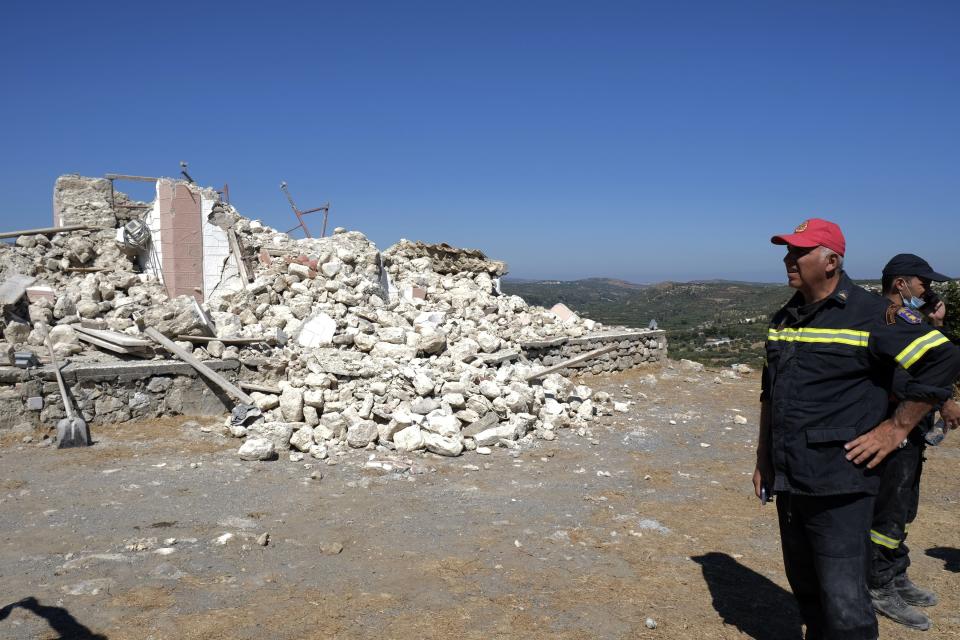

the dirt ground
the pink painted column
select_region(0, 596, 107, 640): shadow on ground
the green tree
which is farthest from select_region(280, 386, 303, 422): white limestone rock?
the green tree

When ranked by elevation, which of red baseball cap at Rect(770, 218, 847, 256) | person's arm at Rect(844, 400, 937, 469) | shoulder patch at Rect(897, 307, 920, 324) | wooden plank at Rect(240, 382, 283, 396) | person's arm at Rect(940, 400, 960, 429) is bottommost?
wooden plank at Rect(240, 382, 283, 396)

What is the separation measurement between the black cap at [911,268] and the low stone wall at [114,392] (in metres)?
6.83

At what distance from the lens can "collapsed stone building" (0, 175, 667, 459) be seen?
678cm

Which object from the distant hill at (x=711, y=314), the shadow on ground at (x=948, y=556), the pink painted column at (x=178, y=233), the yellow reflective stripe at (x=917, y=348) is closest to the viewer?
the yellow reflective stripe at (x=917, y=348)

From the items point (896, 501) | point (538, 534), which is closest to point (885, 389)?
point (896, 501)

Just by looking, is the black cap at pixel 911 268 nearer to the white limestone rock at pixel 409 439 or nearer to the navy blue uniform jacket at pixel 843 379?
the navy blue uniform jacket at pixel 843 379

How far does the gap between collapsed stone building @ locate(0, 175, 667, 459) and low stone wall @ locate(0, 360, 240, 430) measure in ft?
0.05

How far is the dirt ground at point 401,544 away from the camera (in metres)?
3.32

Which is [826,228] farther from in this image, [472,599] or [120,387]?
[120,387]

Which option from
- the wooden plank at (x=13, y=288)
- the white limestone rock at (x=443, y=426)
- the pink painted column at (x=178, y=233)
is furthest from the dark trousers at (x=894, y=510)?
the pink painted column at (x=178, y=233)

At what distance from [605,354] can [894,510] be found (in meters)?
8.13

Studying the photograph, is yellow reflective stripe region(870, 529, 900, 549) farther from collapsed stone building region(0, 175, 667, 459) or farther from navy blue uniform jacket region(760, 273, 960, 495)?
collapsed stone building region(0, 175, 667, 459)

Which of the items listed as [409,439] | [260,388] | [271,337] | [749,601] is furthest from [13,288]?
[749,601]

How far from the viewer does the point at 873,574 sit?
11.1ft
